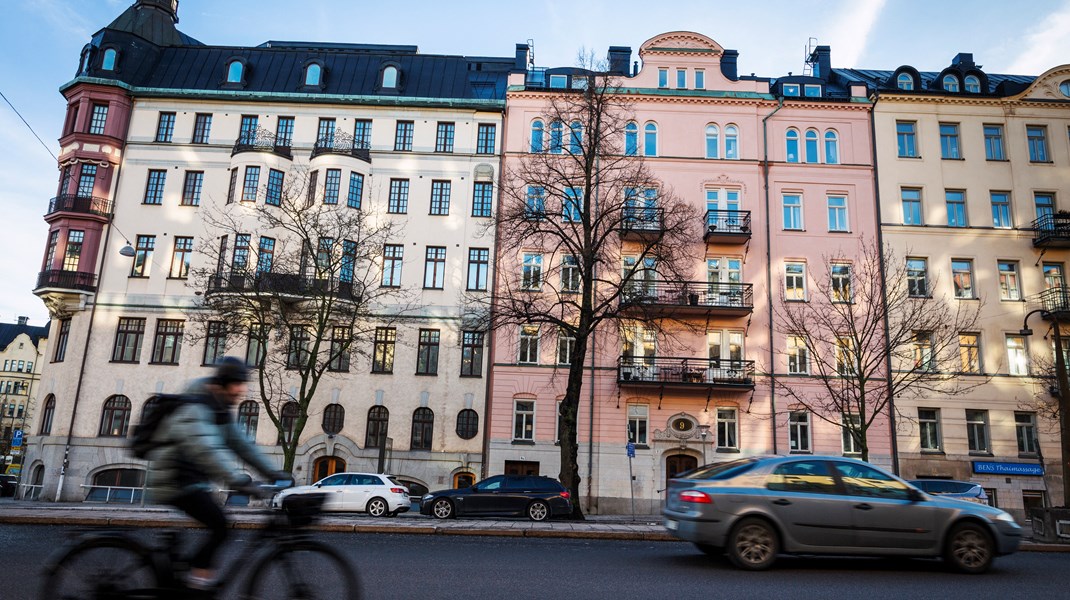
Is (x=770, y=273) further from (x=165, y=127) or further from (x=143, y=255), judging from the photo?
(x=165, y=127)

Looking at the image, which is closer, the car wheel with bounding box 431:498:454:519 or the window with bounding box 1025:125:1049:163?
the car wheel with bounding box 431:498:454:519

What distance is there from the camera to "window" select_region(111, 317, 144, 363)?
32625 millimetres

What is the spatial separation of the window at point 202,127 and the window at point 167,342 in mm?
8978

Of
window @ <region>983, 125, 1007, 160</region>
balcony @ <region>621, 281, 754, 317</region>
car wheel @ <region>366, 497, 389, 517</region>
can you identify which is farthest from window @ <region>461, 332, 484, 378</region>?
window @ <region>983, 125, 1007, 160</region>

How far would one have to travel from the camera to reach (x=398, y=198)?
112 ft

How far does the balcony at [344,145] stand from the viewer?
33875 millimetres

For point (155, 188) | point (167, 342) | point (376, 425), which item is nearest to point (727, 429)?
point (376, 425)

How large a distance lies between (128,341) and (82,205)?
6777 millimetres

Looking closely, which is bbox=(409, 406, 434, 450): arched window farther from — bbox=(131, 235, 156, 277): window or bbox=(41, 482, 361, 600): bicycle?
bbox=(41, 482, 361, 600): bicycle

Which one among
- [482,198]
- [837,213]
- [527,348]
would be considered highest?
[482,198]

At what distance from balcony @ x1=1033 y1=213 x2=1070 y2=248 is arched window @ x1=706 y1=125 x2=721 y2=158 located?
1471 centimetres

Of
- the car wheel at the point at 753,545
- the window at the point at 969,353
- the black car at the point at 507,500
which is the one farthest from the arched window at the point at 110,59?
the window at the point at 969,353

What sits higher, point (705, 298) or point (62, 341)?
point (705, 298)

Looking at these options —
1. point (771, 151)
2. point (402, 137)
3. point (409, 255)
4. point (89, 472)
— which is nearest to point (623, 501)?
point (409, 255)
